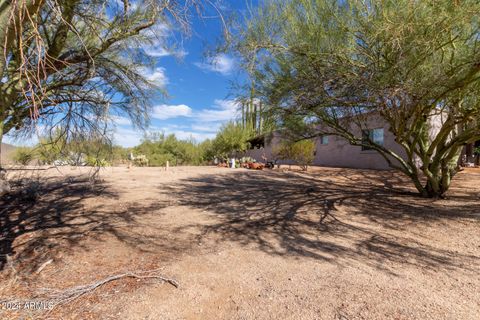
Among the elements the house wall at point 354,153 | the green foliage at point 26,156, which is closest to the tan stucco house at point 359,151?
the house wall at point 354,153

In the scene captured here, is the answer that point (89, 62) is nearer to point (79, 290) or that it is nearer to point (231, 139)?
point (79, 290)

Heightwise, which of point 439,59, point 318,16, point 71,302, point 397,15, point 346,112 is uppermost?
point 318,16

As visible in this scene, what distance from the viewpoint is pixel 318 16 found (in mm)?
5055

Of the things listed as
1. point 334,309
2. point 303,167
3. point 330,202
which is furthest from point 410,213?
point 303,167

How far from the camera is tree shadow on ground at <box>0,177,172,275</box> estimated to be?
4496 mm

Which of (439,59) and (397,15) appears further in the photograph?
(439,59)

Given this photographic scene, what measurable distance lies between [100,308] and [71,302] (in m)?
0.39

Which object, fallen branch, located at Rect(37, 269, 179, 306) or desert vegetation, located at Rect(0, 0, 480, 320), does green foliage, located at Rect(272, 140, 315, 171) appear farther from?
fallen branch, located at Rect(37, 269, 179, 306)

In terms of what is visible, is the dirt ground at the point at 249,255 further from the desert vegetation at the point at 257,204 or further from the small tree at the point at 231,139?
the small tree at the point at 231,139

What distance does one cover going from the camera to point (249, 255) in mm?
4102

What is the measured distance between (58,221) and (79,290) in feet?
11.5

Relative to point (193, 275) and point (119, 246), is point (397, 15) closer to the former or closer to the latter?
point (193, 275)

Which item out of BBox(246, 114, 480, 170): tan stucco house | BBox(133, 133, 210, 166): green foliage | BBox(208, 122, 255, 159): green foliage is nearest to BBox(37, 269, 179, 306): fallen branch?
BBox(246, 114, 480, 170): tan stucco house

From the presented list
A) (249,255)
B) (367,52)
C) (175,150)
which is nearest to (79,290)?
(249,255)
